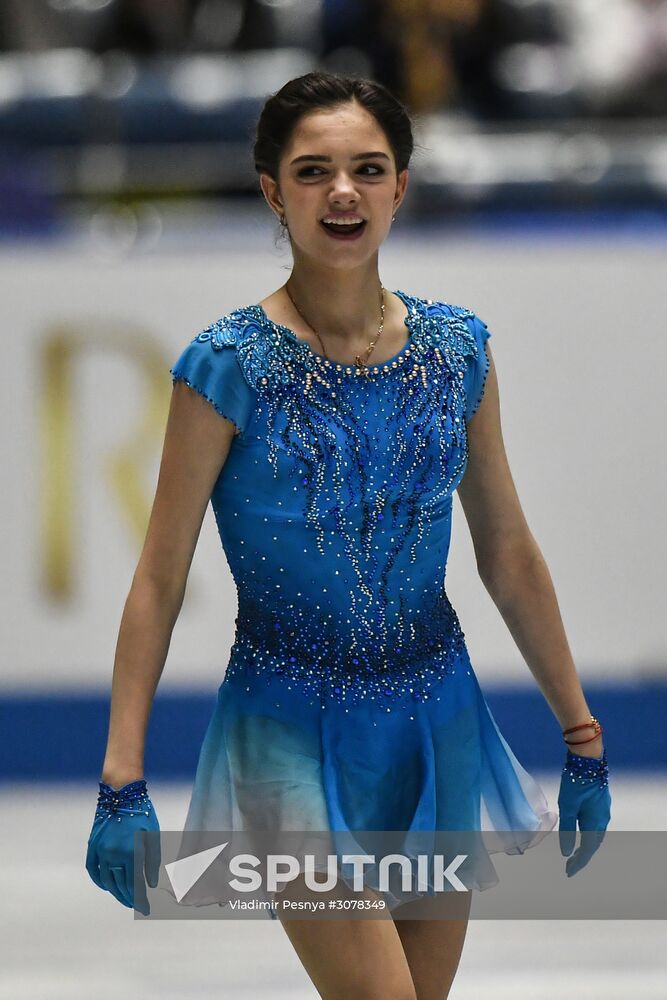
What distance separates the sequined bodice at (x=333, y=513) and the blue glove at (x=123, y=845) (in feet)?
0.70

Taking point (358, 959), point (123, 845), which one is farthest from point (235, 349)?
point (358, 959)

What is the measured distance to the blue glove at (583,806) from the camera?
81.1 inches

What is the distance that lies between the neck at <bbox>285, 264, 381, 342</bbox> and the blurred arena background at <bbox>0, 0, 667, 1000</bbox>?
97.9 inches

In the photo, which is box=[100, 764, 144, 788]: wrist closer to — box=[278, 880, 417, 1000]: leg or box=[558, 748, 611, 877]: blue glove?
box=[278, 880, 417, 1000]: leg

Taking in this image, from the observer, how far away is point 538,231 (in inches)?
179

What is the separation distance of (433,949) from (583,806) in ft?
0.93

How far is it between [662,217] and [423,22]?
3.22ft

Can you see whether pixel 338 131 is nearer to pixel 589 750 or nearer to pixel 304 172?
pixel 304 172

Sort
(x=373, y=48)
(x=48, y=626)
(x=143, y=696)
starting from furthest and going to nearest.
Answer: (x=373, y=48) → (x=48, y=626) → (x=143, y=696)

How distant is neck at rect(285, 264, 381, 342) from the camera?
1922 mm

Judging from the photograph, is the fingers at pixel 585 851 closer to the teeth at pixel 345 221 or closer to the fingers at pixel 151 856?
the fingers at pixel 151 856

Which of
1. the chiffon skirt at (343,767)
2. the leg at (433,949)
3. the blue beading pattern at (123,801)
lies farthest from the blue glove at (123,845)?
the leg at (433,949)

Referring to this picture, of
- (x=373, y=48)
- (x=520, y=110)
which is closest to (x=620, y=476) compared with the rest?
(x=520, y=110)

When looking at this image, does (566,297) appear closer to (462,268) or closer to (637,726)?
(462,268)
